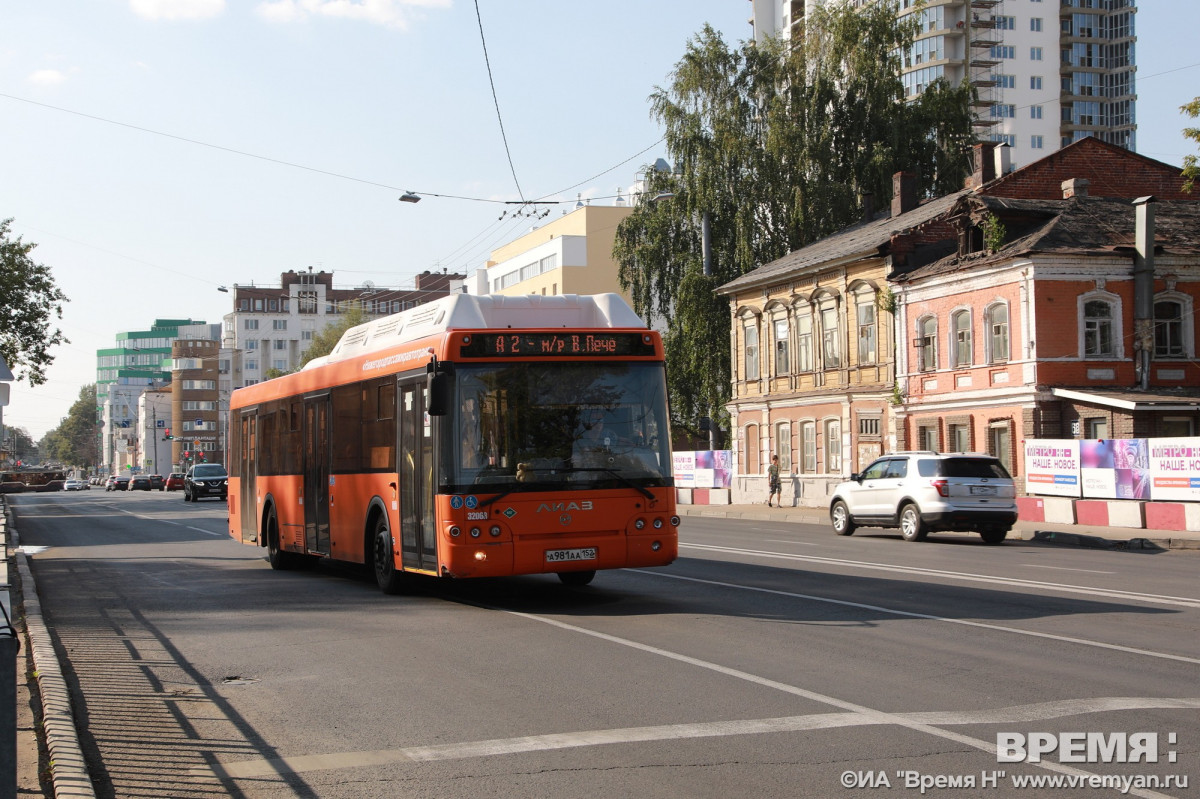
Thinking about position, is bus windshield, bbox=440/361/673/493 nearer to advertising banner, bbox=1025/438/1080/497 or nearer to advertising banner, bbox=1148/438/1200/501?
advertising banner, bbox=1148/438/1200/501

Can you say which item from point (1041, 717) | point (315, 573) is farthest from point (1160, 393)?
point (1041, 717)

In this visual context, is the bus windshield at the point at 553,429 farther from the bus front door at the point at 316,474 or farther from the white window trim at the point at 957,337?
the white window trim at the point at 957,337

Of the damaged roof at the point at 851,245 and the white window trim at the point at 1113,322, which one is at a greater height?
the damaged roof at the point at 851,245

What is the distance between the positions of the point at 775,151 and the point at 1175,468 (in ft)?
85.5

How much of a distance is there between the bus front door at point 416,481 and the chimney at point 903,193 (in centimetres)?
3610

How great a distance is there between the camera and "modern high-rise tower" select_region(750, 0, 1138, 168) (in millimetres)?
102000

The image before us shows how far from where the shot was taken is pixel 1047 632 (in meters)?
11.0

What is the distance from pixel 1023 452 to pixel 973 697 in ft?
96.4

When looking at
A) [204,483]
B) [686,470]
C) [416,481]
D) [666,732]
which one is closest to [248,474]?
[416,481]

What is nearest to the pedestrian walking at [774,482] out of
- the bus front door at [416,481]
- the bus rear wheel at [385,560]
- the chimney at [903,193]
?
the chimney at [903,193]

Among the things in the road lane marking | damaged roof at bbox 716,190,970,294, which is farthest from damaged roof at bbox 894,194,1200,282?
the road lane marking

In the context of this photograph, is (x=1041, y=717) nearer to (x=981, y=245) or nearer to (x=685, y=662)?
Answer: (x=685, y=662)

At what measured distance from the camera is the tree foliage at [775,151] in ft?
167

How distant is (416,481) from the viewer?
13508mm
